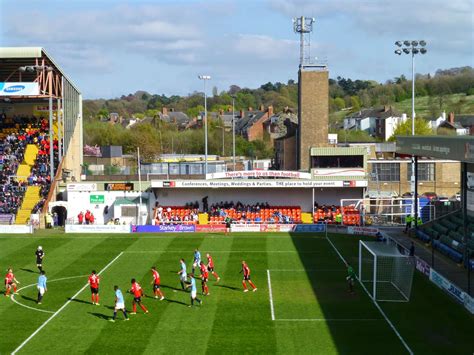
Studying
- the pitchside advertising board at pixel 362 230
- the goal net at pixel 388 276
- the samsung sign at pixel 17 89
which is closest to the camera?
the goal net at pixel 388 276

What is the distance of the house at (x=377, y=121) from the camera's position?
14125cm

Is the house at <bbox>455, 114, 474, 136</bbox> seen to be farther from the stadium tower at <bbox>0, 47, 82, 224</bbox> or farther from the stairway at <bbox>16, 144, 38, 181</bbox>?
the stairway at <bbox>16, 144, 38, 181</bbox>

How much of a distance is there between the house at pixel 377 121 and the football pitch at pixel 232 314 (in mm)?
101498

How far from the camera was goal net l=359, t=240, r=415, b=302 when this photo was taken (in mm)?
31547

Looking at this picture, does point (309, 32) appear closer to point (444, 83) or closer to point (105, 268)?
point (105, 268)

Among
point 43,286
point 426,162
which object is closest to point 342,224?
point 426,162

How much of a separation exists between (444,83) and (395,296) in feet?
559

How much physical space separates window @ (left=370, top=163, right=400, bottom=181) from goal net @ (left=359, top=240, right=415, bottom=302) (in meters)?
30.5

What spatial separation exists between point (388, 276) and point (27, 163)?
38.2 metres

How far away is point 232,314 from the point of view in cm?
2856

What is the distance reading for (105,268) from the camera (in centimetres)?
Result: 3850

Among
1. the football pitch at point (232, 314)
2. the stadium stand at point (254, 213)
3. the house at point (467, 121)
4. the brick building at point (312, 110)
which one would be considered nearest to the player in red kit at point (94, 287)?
the football pitch at point (232, 314)

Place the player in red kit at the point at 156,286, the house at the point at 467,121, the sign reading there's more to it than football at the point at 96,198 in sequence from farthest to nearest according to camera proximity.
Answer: the house at the point at 467,121
the sign reading there's more to it than football at the point at 96,198
the player in red kit at the point at 156,286

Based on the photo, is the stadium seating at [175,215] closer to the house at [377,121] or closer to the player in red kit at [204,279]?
the player in red kit at [204,279]
